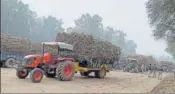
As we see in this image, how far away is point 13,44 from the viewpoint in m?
31.6

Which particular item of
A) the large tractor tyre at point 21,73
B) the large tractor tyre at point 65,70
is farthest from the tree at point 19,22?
the large tractor tyre at point 21,73

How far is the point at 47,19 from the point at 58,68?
247 feet

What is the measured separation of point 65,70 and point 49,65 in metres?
1.00

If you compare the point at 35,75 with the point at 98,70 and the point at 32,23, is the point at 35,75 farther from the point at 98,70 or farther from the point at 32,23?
the point at 32,23

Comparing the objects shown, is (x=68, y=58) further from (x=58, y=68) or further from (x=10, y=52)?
(x=10, y=52)

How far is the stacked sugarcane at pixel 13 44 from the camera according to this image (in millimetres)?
30844

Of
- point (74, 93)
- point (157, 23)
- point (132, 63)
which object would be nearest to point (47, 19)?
point (132, 63)

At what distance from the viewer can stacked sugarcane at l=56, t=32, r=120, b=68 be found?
74.9 ft

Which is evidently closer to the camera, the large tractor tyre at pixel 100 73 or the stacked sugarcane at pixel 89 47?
the stacked sugarcane at pixel 89 47

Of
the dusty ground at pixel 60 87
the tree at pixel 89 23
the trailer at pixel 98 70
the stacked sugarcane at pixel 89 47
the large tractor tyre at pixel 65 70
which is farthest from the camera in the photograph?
the tree at pixel 89 23

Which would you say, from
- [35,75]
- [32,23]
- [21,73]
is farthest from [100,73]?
[32,23]

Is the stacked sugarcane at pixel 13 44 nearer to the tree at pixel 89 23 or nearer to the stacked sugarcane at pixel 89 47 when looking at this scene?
the stacked sugarcane at pixel 89 47

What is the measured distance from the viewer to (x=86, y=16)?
358ft

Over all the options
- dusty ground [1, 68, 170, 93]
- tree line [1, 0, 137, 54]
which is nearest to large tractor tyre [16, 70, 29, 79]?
dusty ground [1, 68, 170, 93]
